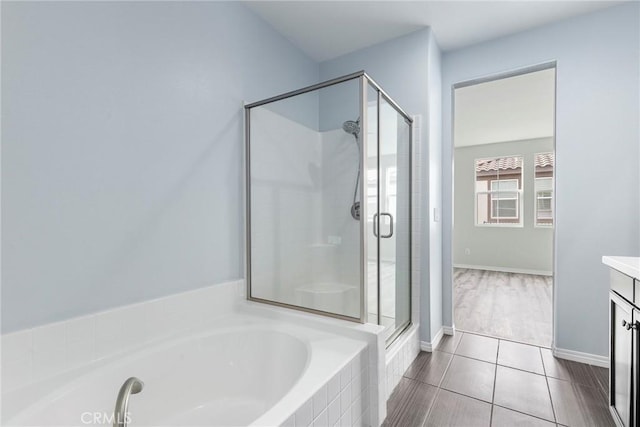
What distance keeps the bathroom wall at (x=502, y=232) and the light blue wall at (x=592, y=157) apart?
3.66 metres

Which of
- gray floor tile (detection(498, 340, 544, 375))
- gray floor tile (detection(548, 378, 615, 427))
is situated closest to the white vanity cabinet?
gray floor tile (detection(548, 378, 615, 427))

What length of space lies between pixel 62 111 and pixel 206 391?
1442mm

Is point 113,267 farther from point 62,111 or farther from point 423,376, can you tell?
point 423,376

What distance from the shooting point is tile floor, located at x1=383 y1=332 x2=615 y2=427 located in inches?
63.3

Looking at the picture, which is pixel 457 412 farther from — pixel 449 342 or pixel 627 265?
pixel 627 265

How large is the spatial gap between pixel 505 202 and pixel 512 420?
203 inches

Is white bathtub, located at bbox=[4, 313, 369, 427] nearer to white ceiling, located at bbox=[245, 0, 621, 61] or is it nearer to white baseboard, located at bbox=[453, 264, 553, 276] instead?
white ceiling, located at bbox=[245, 0, 621, 61]

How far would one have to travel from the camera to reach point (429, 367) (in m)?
2.16

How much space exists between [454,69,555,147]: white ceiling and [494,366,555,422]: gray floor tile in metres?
2.45

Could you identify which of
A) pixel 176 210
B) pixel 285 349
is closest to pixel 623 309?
pixel 285 349

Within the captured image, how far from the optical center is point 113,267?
A: 4.53ft

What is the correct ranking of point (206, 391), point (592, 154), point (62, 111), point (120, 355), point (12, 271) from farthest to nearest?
1. point (592, 154)
2. point (206, 391)
3. point (120, 355)
4. point (62, 111)
5. point (12, 271)

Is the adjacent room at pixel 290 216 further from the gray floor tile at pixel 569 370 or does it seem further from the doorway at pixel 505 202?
the doorway at pixel 505 202

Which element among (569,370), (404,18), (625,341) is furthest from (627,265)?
(404,18)
